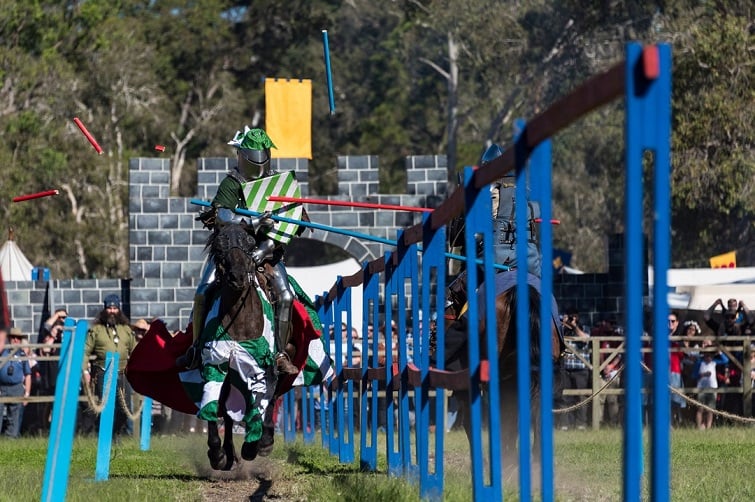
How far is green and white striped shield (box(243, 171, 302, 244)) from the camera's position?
10922 millimetres

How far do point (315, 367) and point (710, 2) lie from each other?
2910cm

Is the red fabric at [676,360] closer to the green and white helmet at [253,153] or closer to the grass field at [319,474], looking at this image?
the grass field at [319,474]

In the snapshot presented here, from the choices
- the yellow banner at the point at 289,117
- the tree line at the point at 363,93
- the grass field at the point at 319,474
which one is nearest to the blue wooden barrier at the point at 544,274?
the grass field at the point at 319,474

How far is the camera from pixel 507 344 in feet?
31.9

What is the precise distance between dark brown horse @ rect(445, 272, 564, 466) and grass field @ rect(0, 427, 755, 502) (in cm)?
40

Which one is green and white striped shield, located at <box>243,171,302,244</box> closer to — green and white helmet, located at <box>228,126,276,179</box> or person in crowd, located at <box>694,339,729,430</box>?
green and white helmet, located at <box>228,126,276,179</box>

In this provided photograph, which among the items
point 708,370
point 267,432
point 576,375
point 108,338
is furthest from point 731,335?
point 267,432

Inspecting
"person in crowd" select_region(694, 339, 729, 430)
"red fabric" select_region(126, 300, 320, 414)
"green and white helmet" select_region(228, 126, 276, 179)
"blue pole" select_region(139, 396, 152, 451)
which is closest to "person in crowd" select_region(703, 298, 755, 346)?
"person in crowd" select_region(694, 339, 729, 430)

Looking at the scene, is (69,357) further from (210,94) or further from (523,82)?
(210,94)

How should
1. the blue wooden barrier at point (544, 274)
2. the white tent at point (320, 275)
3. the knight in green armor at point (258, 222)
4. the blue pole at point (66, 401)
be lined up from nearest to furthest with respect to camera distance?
the blue wooden barrier at point (544, 274) < the blue pole at point (66, 401) < the knight in green armor at point (258, 222) < the white tent at point (320, 275)

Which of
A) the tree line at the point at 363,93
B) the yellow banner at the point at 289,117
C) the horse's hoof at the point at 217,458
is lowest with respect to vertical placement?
the horse's hoof at the point at 217,458

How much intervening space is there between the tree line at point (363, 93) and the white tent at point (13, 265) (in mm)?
10530

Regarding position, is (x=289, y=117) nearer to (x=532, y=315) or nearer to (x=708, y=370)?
(x=708, y=370)

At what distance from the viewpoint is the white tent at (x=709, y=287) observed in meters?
27.6
